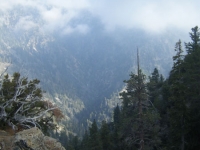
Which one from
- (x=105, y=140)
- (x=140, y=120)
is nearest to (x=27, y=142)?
(x=140, y=120)

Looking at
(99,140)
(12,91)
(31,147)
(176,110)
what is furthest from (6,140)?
(99,140)

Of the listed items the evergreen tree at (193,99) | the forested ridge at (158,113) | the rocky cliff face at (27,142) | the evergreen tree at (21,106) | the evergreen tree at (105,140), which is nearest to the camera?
the rocky cliff face at (27,142)

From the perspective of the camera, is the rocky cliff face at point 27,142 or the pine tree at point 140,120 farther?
the pine tree at point 140,120

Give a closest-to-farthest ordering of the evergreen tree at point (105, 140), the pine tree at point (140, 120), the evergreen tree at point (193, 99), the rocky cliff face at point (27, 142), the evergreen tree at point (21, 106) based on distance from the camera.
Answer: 1. the rocky cliff face at point (27, 142)
2. the evergreen tree at point (21, 106)
3. the pine tree at point (140, 120)
4. the evergreen tree at point (193, 99)
5. the evergreen tree at point (105, 140)

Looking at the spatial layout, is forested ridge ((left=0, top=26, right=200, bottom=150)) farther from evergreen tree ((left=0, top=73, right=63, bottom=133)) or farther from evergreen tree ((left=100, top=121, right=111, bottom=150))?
evergreen tree ((left=100, top=121, right=111, bottom=150))

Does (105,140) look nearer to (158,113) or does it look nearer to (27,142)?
(158,113)

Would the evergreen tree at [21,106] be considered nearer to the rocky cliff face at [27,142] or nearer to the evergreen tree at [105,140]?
the rocky cliff face at [27,142]

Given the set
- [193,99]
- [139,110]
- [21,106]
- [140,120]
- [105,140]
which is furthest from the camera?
[105,140]

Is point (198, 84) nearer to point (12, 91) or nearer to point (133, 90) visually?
point (133, 90)

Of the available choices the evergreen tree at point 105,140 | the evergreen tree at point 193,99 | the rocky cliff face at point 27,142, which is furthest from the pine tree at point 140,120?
the evergreen tree at point 105,140

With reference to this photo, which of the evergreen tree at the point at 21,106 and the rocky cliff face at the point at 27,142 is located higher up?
the evergreen tree at the point at 21,106

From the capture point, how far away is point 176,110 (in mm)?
24156

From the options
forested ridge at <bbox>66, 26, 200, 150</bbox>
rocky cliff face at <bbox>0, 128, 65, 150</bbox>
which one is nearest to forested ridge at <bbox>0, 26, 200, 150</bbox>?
forested ridge at <bbox>66, 26, 200, 150</bbox>

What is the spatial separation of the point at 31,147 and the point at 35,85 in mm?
10900
